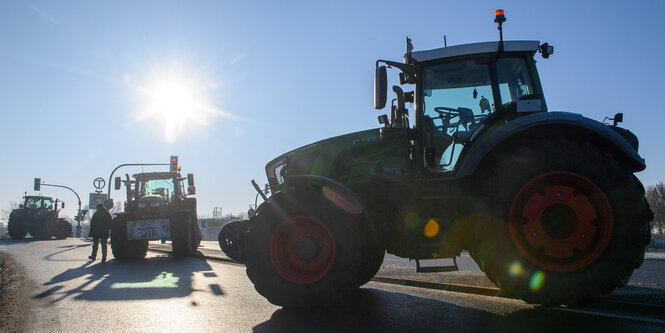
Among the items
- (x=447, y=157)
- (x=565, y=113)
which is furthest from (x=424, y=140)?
(x=565, y=113)

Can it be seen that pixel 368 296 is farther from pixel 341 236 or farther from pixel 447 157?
pixel 447 157

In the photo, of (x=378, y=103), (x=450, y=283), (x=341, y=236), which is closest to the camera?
(x=341, y=236)

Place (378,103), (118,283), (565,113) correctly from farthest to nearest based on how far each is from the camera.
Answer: (118,283), (378,103), (565,113)

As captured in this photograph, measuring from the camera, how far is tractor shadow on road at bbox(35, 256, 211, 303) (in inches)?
218

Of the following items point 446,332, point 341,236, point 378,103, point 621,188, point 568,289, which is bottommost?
point 446,332

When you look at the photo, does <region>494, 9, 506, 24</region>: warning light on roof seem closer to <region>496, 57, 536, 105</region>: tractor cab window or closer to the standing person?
<region>496, 57, 536, 105</region>: tractor cab window

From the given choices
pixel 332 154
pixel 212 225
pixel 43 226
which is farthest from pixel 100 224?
pixel 212 225

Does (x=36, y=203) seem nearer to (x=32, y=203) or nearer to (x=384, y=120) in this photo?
(x=32, y=203)

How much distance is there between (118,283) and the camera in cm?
682

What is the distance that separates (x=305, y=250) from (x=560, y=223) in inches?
89.2

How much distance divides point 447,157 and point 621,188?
5.22 feet

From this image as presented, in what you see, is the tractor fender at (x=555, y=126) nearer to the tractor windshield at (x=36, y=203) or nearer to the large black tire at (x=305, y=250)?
the large black tire at (x=305, y=250)

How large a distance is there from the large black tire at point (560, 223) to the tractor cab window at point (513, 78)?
39.2 inches

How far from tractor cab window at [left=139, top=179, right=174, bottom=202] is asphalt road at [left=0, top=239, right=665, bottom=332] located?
27.8ft
